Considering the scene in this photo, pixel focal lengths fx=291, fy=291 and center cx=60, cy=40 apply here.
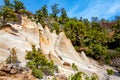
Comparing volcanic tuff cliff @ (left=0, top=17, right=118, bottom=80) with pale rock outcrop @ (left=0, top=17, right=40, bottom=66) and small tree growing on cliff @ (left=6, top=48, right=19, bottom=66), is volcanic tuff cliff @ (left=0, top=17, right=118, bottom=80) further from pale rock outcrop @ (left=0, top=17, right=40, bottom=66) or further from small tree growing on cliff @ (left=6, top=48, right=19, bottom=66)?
small tree growing on cliff @ (left=6, top=48, right=19, bottom=66)

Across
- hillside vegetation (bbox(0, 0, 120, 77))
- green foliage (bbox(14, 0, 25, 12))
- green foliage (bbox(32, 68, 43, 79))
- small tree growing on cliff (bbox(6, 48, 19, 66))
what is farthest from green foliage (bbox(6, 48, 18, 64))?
green foliage (bbox(14, 0, 25, 12))

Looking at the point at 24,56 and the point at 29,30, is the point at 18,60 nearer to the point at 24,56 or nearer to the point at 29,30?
the point at 24,56

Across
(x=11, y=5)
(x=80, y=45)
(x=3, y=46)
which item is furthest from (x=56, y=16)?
(x=3, y=46)

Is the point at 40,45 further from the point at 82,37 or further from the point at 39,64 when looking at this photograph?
the point at 82,37

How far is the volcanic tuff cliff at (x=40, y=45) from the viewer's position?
4088 centimetres

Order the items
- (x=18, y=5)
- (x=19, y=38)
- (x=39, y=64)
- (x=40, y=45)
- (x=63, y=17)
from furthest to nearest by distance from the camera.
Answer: (x=63, y=17)
(x=18, y=5)
(x=40, y=45)
(x=19, y=38)
(x=39, y=64)

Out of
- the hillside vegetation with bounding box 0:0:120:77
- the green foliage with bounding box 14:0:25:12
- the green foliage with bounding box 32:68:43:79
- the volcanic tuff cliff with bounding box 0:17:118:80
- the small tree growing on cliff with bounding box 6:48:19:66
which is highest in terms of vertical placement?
the green foliage with bounding box 14:0:25:12

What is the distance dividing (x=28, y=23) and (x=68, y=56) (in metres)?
9.06

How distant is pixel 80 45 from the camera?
6681 cm

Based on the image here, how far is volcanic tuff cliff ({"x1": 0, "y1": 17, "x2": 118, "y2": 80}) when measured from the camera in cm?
4088

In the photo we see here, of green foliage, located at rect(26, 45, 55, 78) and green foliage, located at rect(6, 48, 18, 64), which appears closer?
green foliage, located at rect(6, 48, 18, 64)

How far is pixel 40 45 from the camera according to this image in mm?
45625

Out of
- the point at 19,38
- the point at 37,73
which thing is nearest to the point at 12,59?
the point at 37,73

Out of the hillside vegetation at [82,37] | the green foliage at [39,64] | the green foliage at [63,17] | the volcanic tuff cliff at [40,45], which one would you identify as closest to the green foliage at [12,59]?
the volcanic tuff cliff at [40,45]
